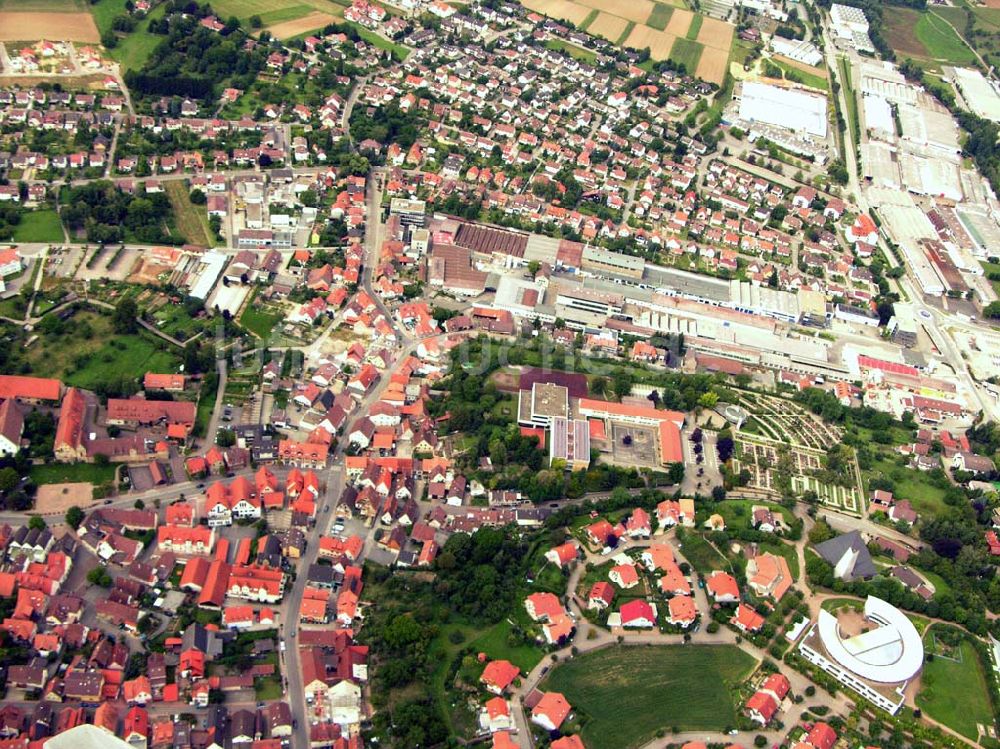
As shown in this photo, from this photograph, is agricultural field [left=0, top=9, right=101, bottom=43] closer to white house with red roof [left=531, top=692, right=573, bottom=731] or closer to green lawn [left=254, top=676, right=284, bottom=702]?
green lawn [left=254, top=676, right=284, bottom=702]

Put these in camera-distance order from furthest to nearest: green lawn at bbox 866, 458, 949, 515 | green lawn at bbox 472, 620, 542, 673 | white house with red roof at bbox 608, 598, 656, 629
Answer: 1. green lawn at bbox 866, 458, 949, 515
2. white house with red roof at bbox 608, 598, 656, 629
3. green lawn at bbox 472, 620, 542, 673

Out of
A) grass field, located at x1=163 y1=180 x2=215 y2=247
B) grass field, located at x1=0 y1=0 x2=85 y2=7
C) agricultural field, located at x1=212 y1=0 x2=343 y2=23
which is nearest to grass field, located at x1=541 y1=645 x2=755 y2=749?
grass field, located at x1=163 y1=180 x2=215 y2=247

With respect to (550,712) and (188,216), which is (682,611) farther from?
(188,216)

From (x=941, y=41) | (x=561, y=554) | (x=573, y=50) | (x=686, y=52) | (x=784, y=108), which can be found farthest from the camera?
(x=941, y=41)

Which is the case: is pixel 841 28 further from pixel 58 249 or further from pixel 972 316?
pixel 58 249

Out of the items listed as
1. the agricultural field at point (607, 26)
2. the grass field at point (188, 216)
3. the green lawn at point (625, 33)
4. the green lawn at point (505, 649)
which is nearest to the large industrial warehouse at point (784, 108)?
the green lawn at point (625, 33)

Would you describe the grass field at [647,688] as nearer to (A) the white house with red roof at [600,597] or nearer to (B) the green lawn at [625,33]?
(A) the white house with red roof at [600,597]

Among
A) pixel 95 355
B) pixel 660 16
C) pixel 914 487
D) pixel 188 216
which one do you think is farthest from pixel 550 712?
pixel 660 16

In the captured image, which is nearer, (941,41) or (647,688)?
(647,688)
